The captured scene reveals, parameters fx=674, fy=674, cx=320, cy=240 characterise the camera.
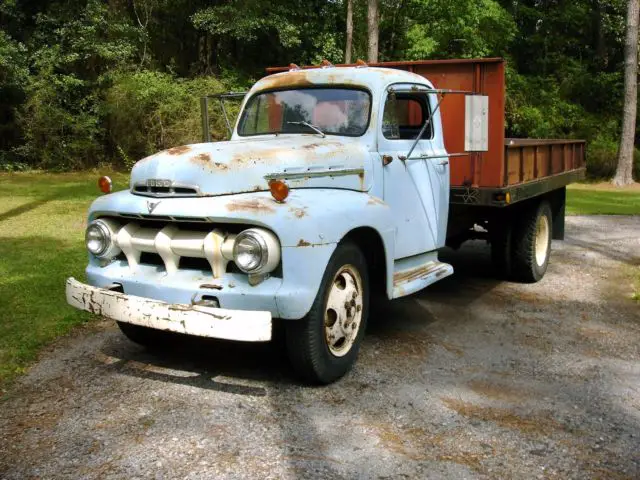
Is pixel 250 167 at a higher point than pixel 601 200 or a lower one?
higher

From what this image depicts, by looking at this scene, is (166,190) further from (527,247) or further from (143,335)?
(527,247)

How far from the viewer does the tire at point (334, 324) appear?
4.03 m

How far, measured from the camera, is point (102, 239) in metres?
4.47

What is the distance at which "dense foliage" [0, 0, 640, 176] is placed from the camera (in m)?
22.3

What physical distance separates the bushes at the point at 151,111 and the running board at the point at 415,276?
15.6 meters

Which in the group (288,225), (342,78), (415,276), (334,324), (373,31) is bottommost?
(334,324)

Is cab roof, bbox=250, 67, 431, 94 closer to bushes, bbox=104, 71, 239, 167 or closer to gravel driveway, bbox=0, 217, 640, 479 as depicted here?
gravel driveway, bbox=0, 217, 640, 479

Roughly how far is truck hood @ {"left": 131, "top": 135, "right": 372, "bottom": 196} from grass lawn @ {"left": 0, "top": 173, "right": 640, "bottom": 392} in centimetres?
172

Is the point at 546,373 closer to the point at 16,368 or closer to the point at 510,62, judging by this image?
the point at 16,368

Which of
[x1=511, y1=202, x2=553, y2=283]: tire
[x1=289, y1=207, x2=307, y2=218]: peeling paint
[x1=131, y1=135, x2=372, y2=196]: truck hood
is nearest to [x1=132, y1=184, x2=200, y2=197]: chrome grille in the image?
[x1=131, y1=135, x2=372, y2=196]: truck hood

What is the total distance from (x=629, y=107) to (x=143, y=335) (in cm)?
2065

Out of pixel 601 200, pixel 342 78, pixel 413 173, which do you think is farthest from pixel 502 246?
pixel 601 200

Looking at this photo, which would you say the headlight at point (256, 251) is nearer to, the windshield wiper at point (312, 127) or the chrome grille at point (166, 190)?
the chrome grille at point (166, 190)

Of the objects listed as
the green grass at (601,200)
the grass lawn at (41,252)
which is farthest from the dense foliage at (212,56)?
the grass lawn at (41,252)
